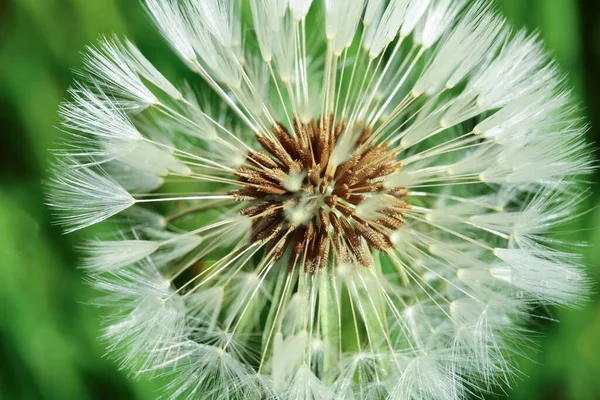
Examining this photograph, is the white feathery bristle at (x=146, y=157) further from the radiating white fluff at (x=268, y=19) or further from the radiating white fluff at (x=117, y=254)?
the radiating white fluff at (x=268, y=19)

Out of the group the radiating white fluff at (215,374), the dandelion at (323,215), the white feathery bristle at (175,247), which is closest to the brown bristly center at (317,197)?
the dandelion at (323,215)

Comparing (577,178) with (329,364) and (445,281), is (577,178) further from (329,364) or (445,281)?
(329,364)

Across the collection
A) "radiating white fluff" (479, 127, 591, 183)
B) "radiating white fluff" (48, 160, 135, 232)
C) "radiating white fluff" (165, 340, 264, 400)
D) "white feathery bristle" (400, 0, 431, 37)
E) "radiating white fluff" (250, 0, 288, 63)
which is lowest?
"radiating white fluff" (165, 340, 264, 400)

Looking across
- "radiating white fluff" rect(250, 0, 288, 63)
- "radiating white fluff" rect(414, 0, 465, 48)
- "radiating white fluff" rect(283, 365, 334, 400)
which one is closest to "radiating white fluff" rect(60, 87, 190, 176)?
"radiating white fluff" rect(250, 0, 288, 63)

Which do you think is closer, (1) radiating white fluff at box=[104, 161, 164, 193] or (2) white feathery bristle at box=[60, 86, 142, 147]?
(2) white feathery bristle at box=[60, 86, 142, 147]

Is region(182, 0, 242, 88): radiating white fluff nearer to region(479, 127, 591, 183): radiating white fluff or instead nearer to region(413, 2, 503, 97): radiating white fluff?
region(413, 2, 503, 97): radiating white fluff

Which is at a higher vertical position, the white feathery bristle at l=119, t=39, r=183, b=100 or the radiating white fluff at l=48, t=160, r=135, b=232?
the white feathery bristle at l=119, t=39, r=183, b=100
